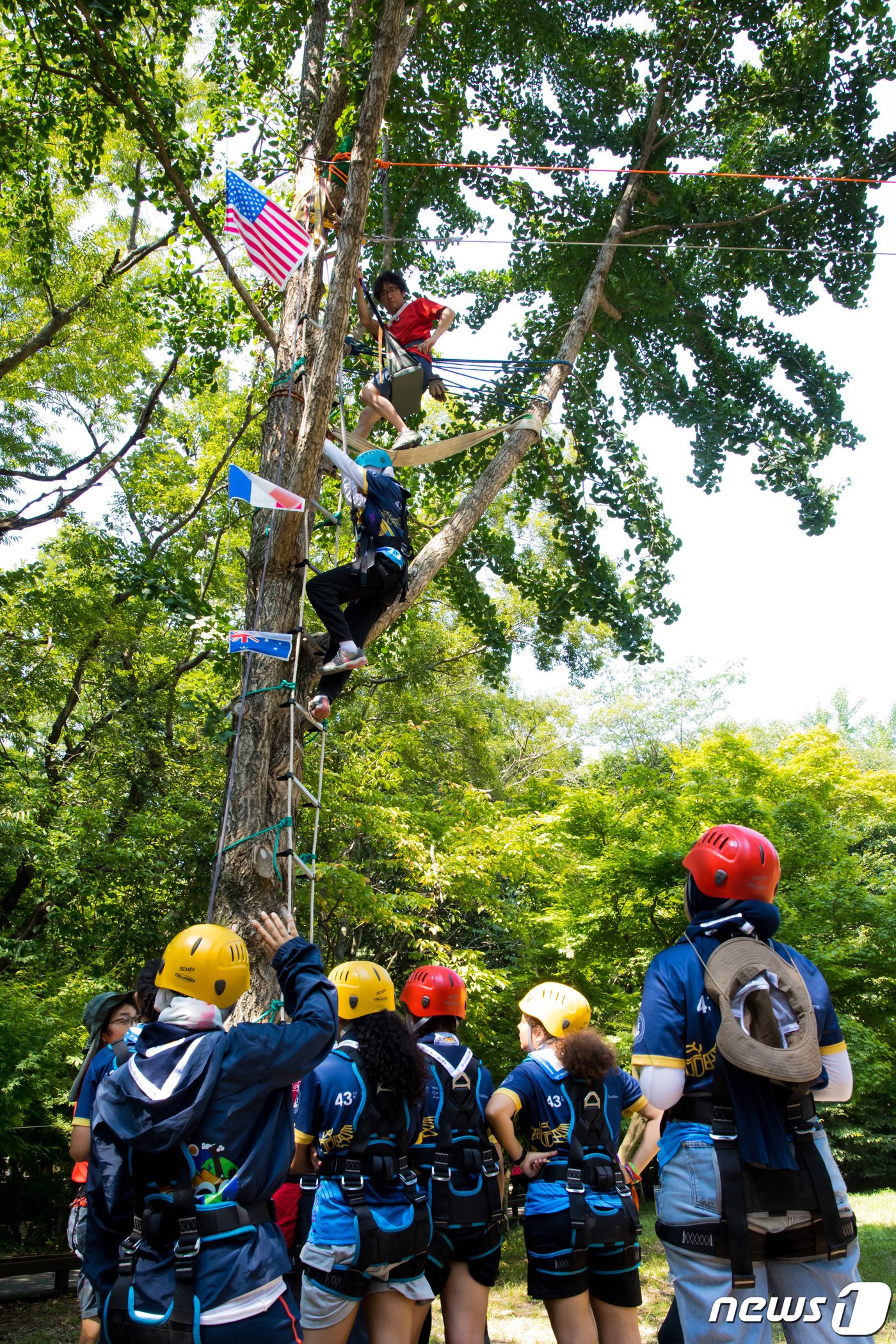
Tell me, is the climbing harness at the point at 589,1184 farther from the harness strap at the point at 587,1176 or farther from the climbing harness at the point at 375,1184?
the climbing harness at the point at 375,1184

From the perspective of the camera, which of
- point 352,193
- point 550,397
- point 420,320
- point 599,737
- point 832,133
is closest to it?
point 352,193

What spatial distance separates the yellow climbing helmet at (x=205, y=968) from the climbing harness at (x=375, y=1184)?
111cm

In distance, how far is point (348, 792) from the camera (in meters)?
12.1

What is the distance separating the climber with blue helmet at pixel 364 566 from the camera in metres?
4.99

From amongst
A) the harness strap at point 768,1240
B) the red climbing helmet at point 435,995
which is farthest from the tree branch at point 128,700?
the harness strap at point 768,1240

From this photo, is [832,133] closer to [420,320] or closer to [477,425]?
[477,425]

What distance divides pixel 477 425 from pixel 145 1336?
7821mm

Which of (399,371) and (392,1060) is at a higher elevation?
(399,371)

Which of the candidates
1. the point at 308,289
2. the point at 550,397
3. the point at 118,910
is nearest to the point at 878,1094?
the point at 118,910

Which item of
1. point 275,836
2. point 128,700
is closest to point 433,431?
point 128,700

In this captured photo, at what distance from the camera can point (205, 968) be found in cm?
247

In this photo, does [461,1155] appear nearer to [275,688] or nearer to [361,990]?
[361,990]

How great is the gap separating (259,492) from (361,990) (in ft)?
7.83

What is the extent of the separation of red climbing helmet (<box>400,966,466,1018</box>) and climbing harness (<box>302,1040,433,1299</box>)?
0.75 metres
